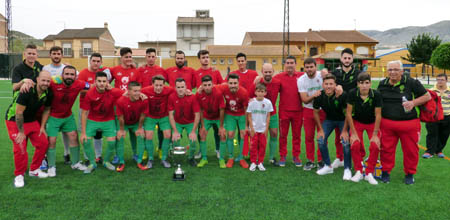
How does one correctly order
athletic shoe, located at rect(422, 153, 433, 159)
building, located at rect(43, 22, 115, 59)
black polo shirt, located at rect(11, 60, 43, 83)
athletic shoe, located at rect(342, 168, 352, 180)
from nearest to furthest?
athletic shoe, located at rect(342, 168, 352, 180), black polo shirt, located at rect(11, 60, 43, 83), athletic shoe, located at rect(422, 153, 433, 159), building, located at rect(43, 22, 115, 59)

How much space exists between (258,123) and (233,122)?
480mm

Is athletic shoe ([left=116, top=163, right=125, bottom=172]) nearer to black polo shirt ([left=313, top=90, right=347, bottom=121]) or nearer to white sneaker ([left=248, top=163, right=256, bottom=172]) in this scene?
white sneaker ([left=248, top=163, right=256, bottom=172])

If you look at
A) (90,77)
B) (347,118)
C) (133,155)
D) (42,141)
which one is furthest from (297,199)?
(90,77)

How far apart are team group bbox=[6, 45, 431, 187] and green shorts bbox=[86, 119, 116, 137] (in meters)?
0.02

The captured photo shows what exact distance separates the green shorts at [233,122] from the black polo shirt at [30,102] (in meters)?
2.77

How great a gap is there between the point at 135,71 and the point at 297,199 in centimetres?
379

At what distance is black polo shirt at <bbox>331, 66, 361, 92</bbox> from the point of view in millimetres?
5211

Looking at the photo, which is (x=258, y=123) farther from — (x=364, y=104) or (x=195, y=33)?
(x=195, y=33)

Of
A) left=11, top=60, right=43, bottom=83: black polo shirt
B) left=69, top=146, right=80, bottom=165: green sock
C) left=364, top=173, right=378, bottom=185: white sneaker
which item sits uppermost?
left=11, top=60, right=43, bottom=83: black polo shirt

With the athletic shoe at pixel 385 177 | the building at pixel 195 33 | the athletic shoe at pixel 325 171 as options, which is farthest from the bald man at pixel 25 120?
the building at pixel 195 33

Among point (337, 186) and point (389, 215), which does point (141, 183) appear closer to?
point (337, 186)

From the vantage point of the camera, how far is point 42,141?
193 inches

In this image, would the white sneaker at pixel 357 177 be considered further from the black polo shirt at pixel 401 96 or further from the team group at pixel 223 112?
the black polo shirt at pixel 401 96

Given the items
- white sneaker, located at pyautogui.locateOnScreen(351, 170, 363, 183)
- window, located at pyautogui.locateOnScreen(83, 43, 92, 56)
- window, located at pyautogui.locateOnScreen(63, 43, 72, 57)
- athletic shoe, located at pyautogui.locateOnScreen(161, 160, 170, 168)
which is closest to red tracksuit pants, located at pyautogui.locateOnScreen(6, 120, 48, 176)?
athletic shoe, located at pyautogui.locateOnScreen(161, 160, 170, 168)
